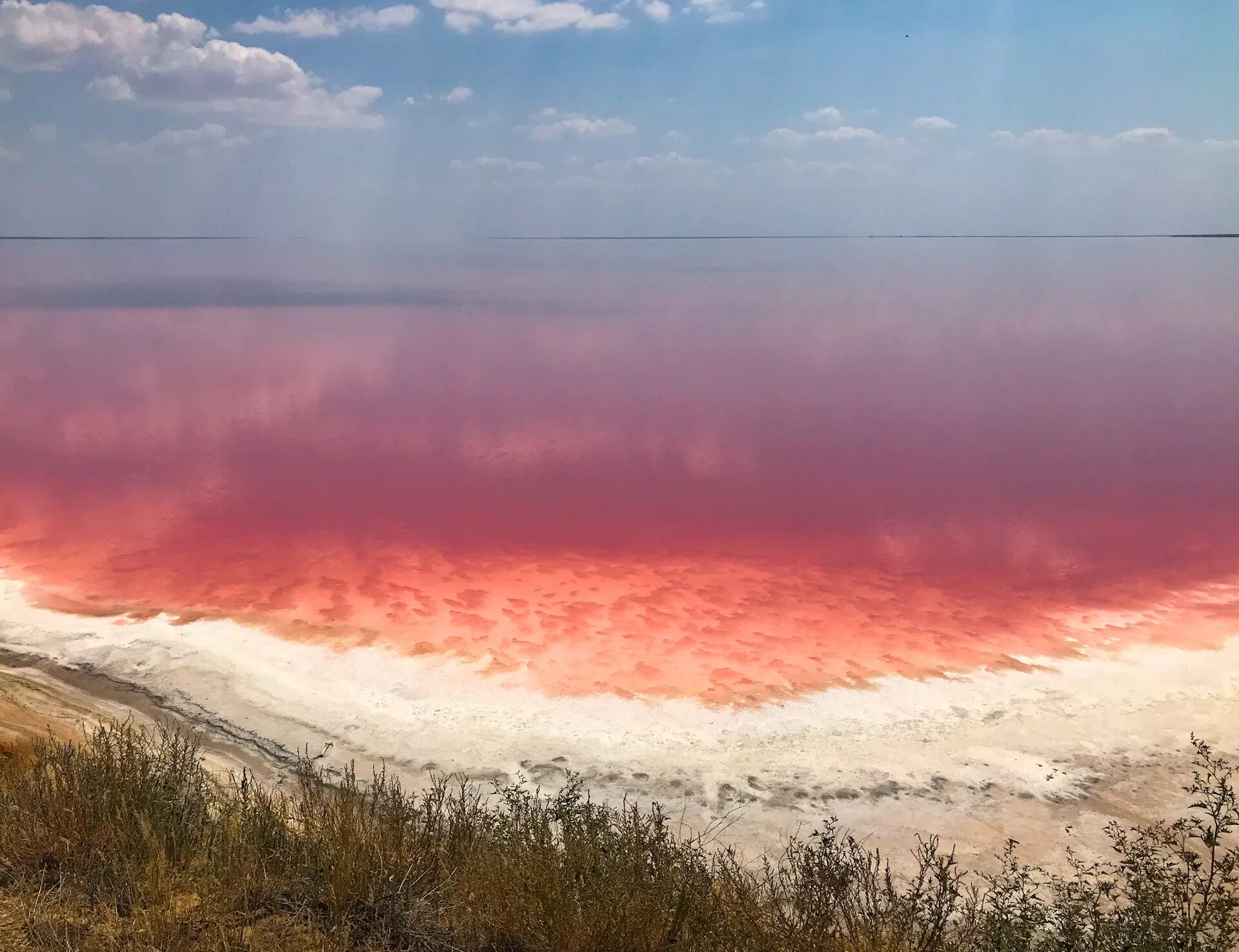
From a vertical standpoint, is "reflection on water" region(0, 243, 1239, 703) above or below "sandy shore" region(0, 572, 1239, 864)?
above

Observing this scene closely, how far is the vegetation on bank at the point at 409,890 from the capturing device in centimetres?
315

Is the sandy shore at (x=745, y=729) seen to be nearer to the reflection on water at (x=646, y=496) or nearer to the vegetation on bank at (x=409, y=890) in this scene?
the reflection on water at (x=646, y=496)

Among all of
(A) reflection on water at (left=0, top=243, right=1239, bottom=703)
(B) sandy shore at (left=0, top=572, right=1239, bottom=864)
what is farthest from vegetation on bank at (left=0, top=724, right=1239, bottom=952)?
(A) reflection on water at (left=0, top=243, right=1239, bottom=703)

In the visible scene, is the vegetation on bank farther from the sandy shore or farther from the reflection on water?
the reflection on water

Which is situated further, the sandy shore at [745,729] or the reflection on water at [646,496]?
the reflection on water at [646,496]

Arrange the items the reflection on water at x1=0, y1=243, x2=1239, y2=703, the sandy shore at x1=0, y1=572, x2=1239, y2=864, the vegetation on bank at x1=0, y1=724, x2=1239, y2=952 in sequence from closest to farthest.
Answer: the vegetation on bank at x1=0, y1=724, x2=1239, y2=952 < the sandy shore at x1=0, y1=572, x2=1239, y2=864 < the reflection on water at x1=0, y1=243, x2=1239, y2=703

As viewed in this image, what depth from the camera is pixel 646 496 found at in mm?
12000

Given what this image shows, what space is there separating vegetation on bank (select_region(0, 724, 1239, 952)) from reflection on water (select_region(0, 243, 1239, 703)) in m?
3.17

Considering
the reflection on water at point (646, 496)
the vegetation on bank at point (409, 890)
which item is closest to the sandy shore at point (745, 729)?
the reflection on water at point (646, 496)

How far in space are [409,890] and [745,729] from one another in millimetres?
3340

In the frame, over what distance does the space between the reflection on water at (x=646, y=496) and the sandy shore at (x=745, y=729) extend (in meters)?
0.40

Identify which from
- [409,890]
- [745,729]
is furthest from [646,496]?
[409,890]

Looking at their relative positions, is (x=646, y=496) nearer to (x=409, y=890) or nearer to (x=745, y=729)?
(x=745, y=729)

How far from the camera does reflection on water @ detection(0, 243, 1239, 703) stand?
26.4 feet
